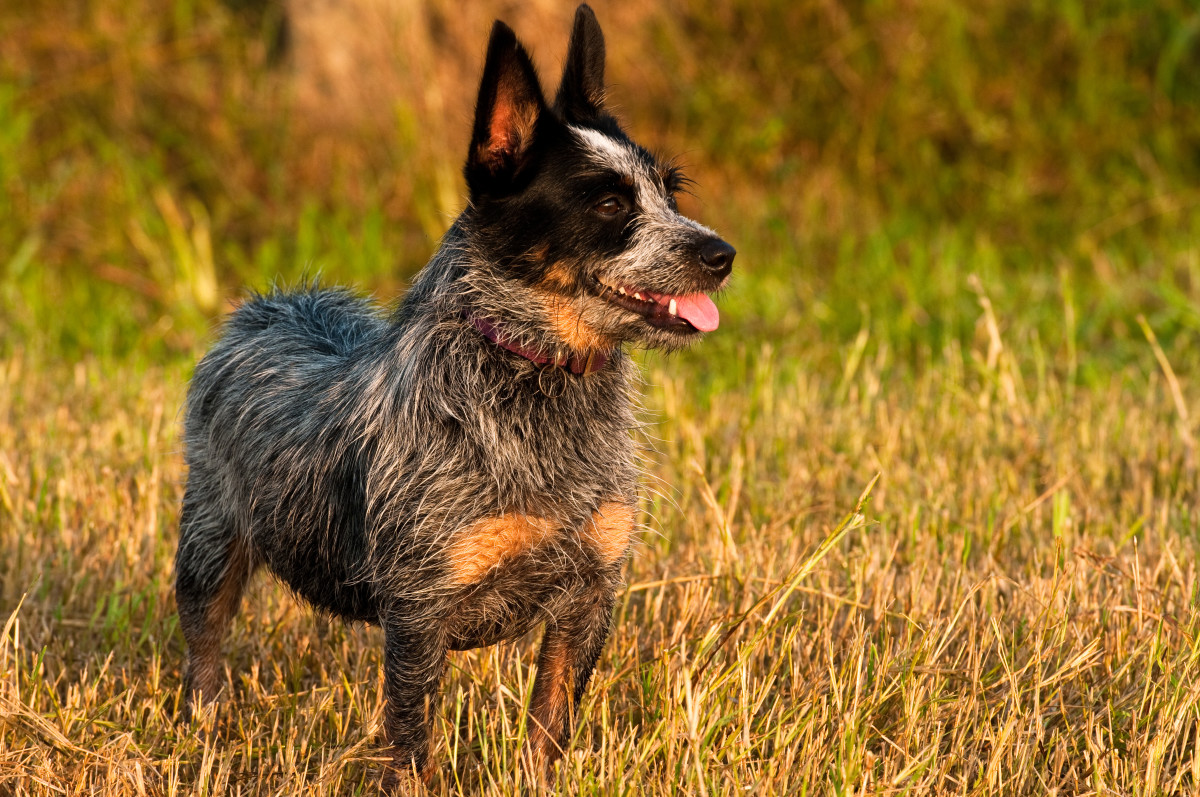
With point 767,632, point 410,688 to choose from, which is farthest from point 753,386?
point 410,688

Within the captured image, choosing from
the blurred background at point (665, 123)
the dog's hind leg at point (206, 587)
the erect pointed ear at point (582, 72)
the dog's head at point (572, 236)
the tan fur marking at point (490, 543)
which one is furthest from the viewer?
the blurred background at point (665, 123)

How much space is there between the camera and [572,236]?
296 centimetres

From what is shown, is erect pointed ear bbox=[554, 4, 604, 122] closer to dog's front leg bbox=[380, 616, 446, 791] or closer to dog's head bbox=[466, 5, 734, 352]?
dog's head bbox=[466, 5, 734, 352]

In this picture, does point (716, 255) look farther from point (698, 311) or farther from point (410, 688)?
point (410, 688)

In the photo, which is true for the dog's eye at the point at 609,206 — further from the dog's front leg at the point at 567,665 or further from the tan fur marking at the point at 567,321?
the dog's front leg at the point at 567,665

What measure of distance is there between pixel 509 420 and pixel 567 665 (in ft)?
2.09

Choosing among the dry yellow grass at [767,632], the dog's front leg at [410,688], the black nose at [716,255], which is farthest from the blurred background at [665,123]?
the dog's front leg at [410,688]

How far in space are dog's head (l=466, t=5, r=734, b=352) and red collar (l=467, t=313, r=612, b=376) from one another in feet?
0.11

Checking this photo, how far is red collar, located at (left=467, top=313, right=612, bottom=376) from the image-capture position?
2982 mm

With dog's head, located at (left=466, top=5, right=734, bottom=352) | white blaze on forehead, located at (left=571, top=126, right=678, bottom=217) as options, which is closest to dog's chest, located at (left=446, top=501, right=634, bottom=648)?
dog's head, located at (left=466, top=5, right=734, bottom=352)

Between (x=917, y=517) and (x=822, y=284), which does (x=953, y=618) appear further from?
(x=822, y=284)

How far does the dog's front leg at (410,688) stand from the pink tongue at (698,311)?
927 millimetres

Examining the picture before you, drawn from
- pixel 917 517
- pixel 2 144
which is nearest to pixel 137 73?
pixel 2 144

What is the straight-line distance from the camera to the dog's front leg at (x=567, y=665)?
10.0 ft
